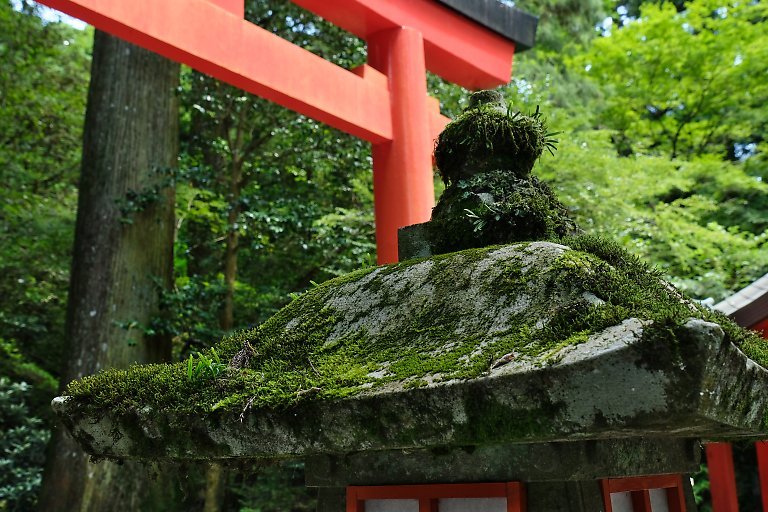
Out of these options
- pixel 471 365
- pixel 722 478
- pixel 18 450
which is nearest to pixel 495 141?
pixel 471 365

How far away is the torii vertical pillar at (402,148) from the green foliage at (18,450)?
17.2ft

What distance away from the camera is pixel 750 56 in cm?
971

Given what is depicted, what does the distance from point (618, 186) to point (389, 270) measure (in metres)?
5.78

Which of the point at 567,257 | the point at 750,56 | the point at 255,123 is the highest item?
the point at 750,56

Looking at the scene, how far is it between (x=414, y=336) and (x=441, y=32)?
162 inches

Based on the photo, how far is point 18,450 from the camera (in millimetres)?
7480

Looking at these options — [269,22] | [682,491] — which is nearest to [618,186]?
[269,22]

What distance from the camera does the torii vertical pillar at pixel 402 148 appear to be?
452cm

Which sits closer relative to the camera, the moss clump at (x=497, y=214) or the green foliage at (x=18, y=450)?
the moss clump at (x=497, y=214)

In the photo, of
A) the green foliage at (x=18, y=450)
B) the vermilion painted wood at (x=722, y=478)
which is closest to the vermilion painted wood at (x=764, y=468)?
the vermilion painted wood at (x=722, y=478)

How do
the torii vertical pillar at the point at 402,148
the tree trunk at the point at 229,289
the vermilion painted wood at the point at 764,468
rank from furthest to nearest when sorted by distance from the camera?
the tree trunk at the point at 229,289
the vermilion painted wood at the point at 764,468
the torii vertical pillar at the point at 402,148

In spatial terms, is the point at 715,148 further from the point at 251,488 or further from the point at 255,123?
the point at 251,488

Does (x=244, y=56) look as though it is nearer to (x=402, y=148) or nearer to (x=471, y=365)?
(x=402, y=148)

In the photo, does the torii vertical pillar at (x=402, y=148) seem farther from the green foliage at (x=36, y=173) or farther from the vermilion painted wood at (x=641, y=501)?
the green foliage at (x=36, y=173)
